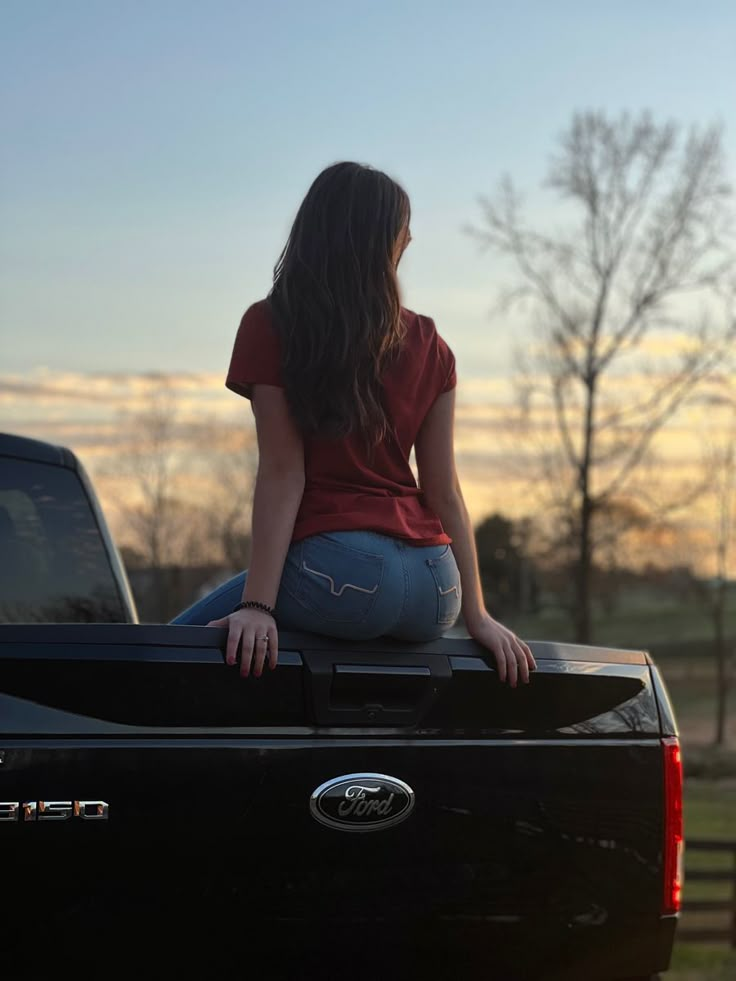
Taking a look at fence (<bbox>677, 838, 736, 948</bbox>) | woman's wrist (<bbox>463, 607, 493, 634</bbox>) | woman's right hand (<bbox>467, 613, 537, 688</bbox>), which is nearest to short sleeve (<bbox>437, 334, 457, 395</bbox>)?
woman's wrist (<bbox>463, 607, 493, 634</bbox>)

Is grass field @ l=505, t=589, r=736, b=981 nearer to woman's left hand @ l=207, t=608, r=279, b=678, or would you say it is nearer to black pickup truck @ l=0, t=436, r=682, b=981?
black pickup truck @ l=0, t=436, r=682, b=981

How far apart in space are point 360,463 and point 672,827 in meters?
1.03

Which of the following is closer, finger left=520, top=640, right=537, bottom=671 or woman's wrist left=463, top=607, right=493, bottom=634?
finger left=520, top=640, right=537, bottom=671

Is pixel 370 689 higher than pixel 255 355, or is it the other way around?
pixel 255 355

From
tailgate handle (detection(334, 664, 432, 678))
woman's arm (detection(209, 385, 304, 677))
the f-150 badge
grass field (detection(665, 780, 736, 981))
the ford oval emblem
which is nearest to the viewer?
the f-150 badge

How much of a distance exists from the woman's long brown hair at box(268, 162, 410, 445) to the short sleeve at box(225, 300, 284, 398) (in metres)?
0.02

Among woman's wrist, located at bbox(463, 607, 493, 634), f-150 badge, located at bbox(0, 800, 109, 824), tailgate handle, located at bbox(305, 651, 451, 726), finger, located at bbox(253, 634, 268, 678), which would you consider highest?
finger, located at bbox(253, 634, 268, 678)

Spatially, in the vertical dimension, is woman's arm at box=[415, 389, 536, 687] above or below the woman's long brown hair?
below

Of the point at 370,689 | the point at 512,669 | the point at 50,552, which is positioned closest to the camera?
the point at 370,689

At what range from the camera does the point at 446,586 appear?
10.3ft

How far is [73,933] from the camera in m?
2.46

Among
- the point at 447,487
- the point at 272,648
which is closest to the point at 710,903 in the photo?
the point at 447,487

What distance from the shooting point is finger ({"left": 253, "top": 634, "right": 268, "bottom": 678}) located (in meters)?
2.67

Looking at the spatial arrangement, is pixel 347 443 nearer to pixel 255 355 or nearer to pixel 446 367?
pixel 255 355
